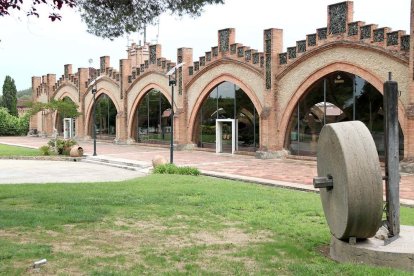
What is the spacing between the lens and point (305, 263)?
5875 mm

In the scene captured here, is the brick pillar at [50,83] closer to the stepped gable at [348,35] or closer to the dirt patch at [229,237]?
the stepped gable at [348,35]

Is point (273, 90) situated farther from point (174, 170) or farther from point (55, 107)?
point (55, 107)

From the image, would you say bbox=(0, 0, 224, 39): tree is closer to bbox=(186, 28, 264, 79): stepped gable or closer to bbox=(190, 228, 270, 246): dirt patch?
bbox=(190, 228, 270, 246): dirt patch

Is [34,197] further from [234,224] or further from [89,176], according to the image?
[89,176]

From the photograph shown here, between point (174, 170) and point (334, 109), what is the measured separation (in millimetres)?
8506

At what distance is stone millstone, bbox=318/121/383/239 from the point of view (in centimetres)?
560

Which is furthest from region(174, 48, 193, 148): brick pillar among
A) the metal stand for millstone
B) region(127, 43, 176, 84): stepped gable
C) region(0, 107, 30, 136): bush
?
region(0, 107, 30, 136): bush

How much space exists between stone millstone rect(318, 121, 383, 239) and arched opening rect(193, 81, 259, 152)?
66.3ft

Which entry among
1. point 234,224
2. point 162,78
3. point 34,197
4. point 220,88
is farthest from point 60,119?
point 234,224

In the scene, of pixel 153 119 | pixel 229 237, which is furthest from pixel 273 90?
pixel 229 237

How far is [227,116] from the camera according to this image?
2852 cm

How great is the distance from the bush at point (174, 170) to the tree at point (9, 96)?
54316mm

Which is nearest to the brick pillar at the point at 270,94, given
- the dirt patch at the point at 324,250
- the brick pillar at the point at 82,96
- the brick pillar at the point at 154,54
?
the brick pillar at the point at 154,54

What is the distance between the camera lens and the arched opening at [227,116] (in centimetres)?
2670
